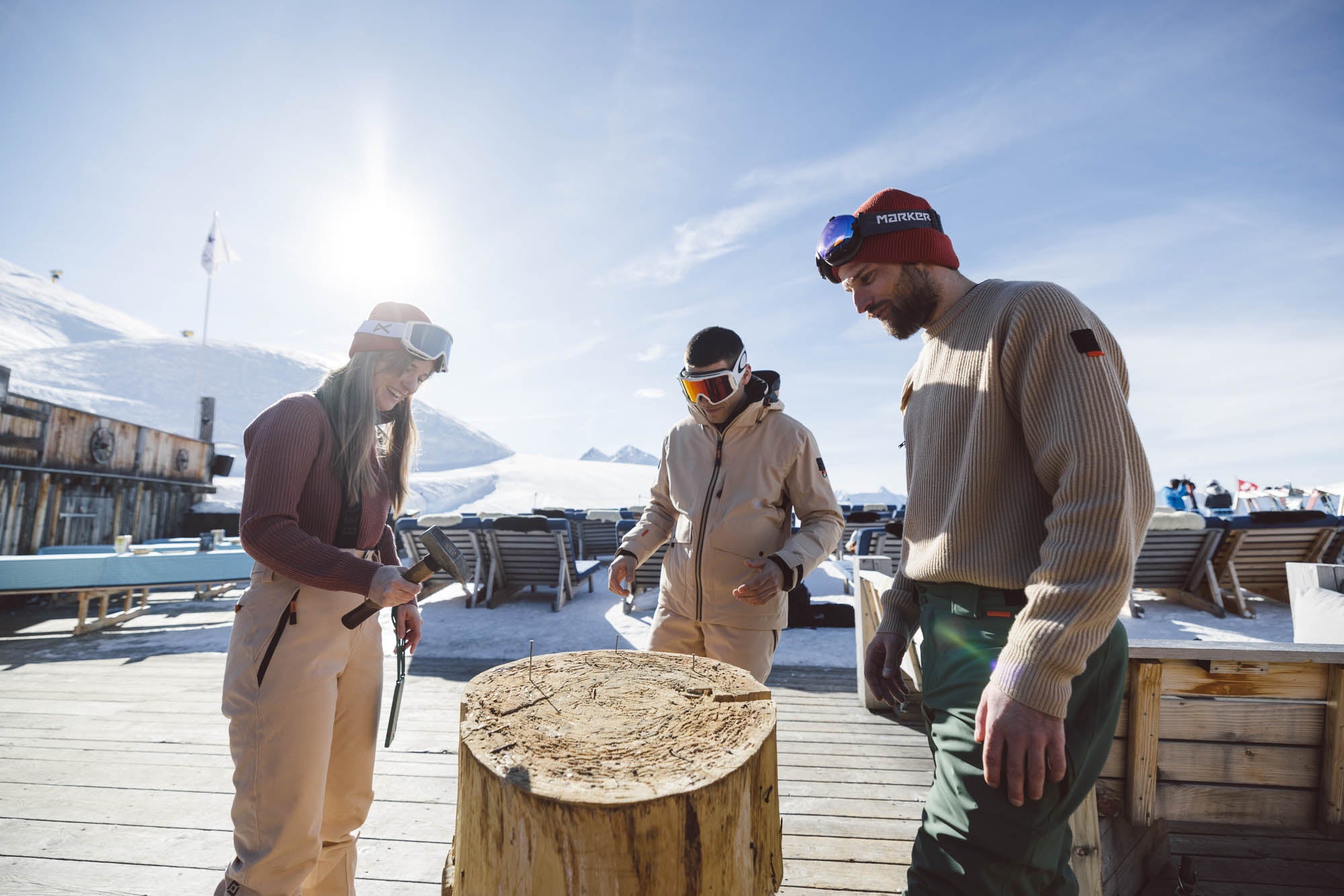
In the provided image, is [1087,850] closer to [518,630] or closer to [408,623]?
[408,623]

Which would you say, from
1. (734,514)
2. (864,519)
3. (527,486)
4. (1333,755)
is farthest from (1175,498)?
(527,486)

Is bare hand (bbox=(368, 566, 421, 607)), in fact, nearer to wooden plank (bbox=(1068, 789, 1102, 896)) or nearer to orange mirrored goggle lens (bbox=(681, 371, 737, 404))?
orange mirrored goggle lens (bbox=(681, 371, 737, 404))

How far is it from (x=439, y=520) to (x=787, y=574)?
7232 mm

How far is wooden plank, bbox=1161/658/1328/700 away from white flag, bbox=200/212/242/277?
37.5 metres

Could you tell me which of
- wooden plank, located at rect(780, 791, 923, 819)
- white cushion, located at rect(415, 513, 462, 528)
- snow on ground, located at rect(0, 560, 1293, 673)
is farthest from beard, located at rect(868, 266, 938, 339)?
white cushion, located at rect(415, 513, 462, 528)

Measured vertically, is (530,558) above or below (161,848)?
above

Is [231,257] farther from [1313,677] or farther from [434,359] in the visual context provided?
[1313,677]

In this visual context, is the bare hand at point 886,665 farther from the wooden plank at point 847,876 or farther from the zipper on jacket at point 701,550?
the wooden plank at point 847,876

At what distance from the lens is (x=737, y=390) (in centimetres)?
271

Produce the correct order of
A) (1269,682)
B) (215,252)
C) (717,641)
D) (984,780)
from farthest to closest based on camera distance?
(215,252), (717,641), (1269,682), (984,780)

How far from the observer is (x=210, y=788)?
335cm

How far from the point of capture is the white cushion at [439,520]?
8.53 metres

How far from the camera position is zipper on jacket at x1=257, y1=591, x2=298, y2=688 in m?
1.71

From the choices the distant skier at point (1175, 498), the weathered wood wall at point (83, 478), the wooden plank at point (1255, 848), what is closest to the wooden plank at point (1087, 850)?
the wooden plank at point (1255, 848)
